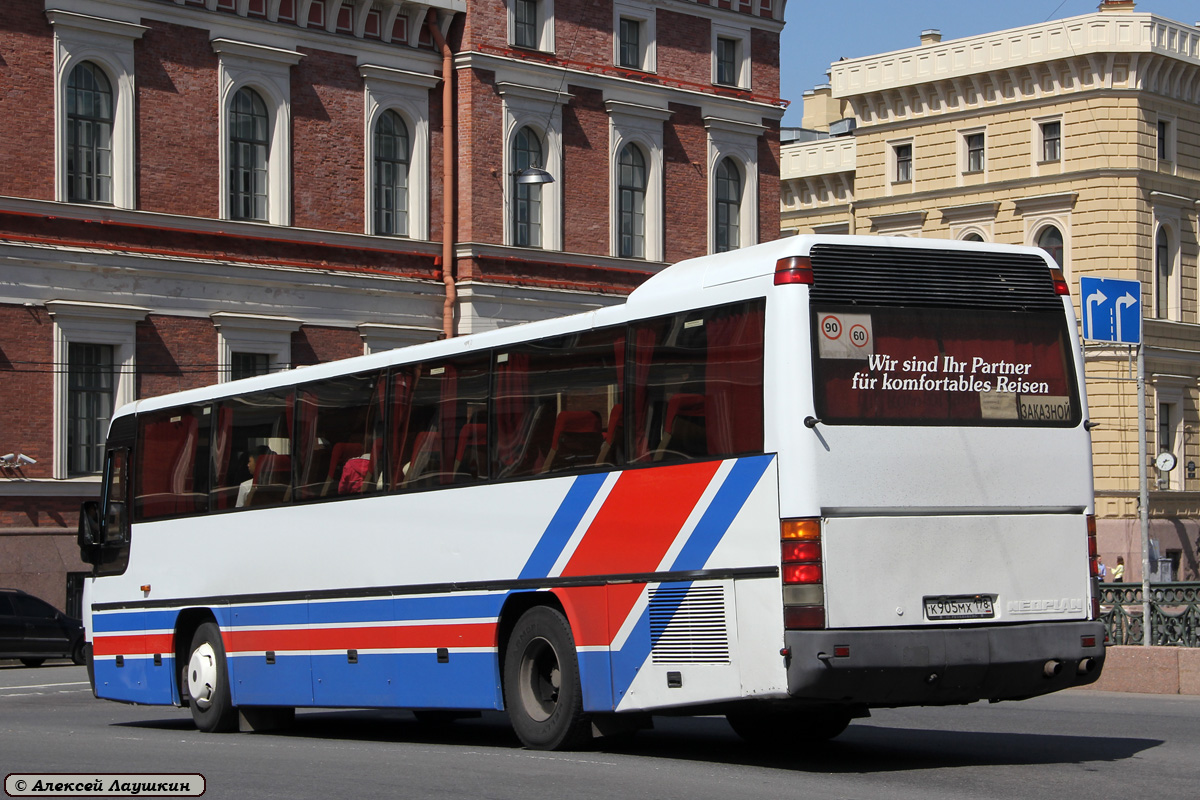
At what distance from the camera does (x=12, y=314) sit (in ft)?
106

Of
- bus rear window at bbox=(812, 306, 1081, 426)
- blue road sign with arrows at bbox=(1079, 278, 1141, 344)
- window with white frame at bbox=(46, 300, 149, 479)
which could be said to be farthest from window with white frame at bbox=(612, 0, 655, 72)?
bus rear window at bbox=(812, 306, 1081, 426)

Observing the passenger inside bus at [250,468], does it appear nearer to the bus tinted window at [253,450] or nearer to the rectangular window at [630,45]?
the bus tinted window at [253,450]

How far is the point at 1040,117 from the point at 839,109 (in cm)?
1757

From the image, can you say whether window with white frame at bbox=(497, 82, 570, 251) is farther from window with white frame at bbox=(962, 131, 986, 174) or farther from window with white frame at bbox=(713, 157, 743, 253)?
window with white frame at bbox=(962, 131, 986, 174)

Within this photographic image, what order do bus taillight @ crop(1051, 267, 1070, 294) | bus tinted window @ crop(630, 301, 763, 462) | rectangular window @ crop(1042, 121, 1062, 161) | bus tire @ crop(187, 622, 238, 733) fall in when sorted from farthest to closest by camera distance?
rectangular window @ crop(1042, 121, 1062, 161), bus tire @ crop(187, 622, 238, 733), bus taillight @ crop(1051, 267, 1070, 294), bus tinted window @ crop(630, 301, 763, 462)

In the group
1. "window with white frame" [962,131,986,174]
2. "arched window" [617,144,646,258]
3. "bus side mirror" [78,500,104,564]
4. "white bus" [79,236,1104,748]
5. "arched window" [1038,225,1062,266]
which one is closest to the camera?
"white bus" [79,236,1104,748]

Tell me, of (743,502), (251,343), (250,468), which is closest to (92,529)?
(250,468)

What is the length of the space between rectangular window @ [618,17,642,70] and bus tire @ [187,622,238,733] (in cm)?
2575

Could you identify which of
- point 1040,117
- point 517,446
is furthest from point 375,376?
point 1040,117

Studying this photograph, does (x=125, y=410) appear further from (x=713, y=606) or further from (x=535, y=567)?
(x=713, y=606)

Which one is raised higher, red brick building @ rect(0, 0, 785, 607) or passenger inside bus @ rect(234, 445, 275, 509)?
red brick building @ rect(0, 0, 785, 607)

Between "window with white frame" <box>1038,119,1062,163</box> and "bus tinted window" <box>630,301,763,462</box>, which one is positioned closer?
"bus tinted window" <box>630,301,763,462</box>

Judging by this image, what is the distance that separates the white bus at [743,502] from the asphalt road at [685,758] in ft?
1.54

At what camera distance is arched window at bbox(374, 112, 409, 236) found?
3769 centimetres
